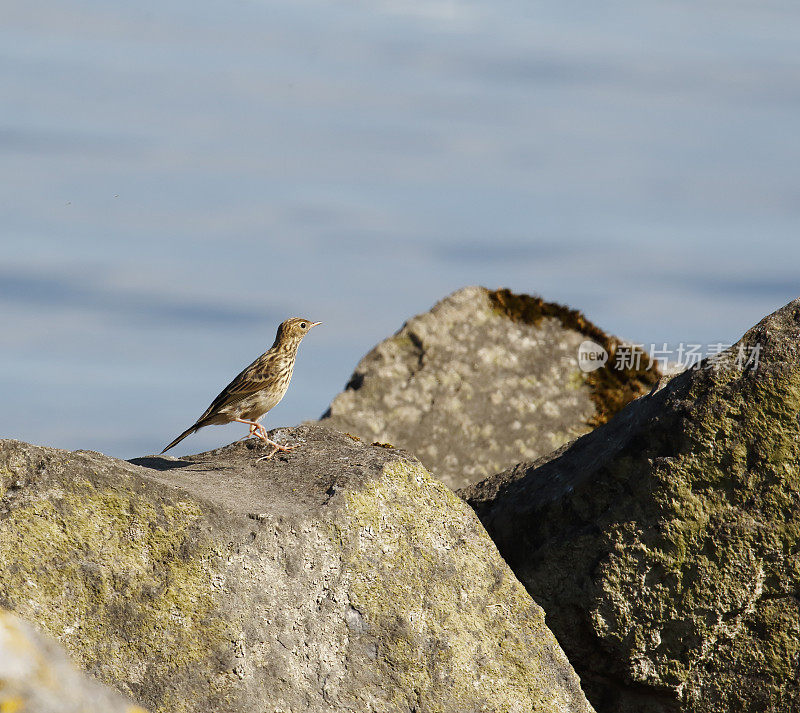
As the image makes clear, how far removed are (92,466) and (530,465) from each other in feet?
14.6

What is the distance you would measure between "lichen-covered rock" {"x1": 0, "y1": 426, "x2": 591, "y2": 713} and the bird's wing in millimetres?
2665

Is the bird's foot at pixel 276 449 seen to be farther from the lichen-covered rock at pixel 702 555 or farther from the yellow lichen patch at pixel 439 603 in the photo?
the lichen-covered rock at pixel 702 555

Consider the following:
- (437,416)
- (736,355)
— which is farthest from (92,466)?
(437,416)

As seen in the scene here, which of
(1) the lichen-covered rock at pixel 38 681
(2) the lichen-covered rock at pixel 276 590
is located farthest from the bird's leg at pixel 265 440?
(1) the lichen-covered rock at pixel 38 681

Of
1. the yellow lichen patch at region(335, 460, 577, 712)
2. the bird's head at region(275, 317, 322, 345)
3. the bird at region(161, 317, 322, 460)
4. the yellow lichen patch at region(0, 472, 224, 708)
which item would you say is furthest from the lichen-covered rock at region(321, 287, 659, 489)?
the yellow lichen patch at region(0, 472, 224, 708)

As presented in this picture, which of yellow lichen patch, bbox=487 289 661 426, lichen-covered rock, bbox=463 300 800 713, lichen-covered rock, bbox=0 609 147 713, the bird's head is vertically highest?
yellow lichen patch, bbox=487 289 661 426

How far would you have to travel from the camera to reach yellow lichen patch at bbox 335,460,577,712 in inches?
233

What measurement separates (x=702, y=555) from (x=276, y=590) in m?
3.02

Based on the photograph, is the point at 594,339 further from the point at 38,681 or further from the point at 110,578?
the point at 38,681

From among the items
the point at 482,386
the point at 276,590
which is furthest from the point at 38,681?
the point at 482,386

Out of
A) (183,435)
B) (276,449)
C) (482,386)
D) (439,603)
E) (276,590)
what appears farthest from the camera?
(482,386)

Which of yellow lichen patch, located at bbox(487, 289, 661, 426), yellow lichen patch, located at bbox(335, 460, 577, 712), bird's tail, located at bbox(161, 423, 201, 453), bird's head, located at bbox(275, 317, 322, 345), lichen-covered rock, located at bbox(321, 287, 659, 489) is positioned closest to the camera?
yellow lichen patch, located at bbox(335, 460, 577, 712)

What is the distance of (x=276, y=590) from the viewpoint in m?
5.71

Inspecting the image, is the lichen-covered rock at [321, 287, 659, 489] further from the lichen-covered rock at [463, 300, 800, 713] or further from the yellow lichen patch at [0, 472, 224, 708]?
the yellow lichen patch at [0, 472, 224, 708]
